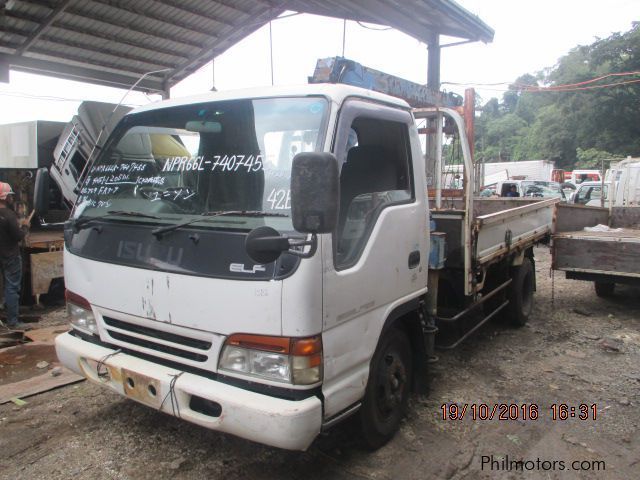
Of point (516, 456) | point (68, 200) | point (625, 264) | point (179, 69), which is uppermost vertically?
point (179, 69)

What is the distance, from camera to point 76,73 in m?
9.51

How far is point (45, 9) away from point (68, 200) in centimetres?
304

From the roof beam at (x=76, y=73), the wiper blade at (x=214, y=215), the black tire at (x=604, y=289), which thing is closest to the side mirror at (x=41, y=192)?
the wiper blade at (x=214, y=215)

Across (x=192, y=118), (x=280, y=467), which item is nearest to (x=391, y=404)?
(x=280, y=467)

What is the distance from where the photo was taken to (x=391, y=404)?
10.2 feet

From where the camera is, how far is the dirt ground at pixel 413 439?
286cm

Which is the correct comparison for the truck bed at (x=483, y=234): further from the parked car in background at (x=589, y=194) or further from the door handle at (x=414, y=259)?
the parked car in background at (x=589, y=194)

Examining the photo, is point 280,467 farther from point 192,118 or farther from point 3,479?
→ point 192,118

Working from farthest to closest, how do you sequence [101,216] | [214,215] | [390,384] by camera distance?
1. [390,384]
2. [101,216]
3. [214,215]

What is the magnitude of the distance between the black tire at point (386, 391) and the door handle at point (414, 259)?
0.44 metres

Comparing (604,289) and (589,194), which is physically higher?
(589,194)

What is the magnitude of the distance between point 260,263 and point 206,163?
0.88m

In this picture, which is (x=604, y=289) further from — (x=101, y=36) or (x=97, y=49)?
(x=97, y=49)

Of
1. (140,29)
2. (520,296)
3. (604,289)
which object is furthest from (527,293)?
(140,29)
